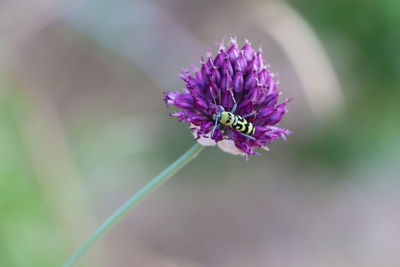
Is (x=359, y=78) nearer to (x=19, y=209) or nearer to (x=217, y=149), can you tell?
(x=217, y=149)

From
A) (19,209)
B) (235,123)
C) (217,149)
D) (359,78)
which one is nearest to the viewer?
(235,123)

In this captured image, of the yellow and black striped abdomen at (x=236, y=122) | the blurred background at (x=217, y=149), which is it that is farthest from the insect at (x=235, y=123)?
the blurred background at (x=217, y=149)

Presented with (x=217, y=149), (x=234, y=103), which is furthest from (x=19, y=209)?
(x=217, y=149)

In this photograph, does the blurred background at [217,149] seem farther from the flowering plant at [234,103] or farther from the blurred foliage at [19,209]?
the flowering plant at [234,103]

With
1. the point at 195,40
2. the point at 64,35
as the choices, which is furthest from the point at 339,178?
the point at 64,35

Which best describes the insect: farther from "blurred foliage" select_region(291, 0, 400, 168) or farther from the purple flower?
"blurred foliage" select_region(291, 0, 400, 168)
